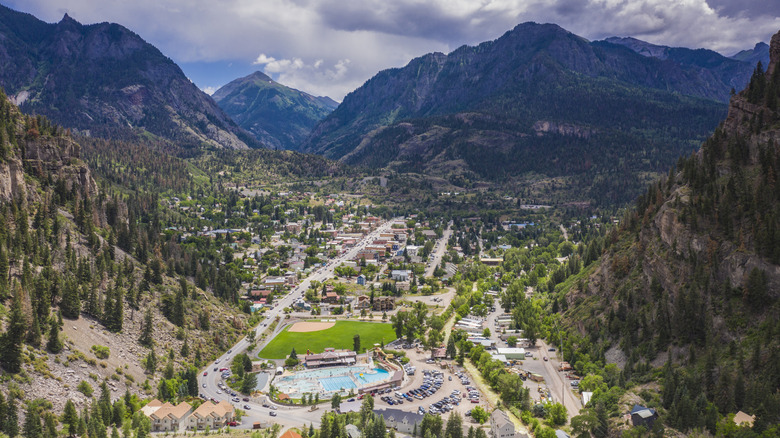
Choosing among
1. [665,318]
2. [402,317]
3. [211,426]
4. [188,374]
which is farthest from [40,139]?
[665,318]

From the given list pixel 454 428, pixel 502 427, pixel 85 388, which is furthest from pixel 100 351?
pixel 502 427

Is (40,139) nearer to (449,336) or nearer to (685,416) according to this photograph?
(449,336)

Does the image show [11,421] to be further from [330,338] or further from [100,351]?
[330,338]

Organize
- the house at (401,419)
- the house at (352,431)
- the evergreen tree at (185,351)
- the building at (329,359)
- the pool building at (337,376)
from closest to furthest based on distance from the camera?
1. the house at (352,431)
2. the house at (401,419)
3. the pool building at (337,376)
4. the evergreen tree at (185,351)
5. the building at (329,359)

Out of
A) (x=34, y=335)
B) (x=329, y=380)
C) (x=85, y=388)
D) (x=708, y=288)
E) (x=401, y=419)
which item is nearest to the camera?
(x=85, y=388)

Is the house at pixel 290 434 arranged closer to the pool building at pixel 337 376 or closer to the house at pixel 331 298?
the pool building at pixel 337 376

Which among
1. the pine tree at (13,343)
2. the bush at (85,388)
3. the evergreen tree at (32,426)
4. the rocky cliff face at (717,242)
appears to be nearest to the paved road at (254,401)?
the bush at (85,388)
